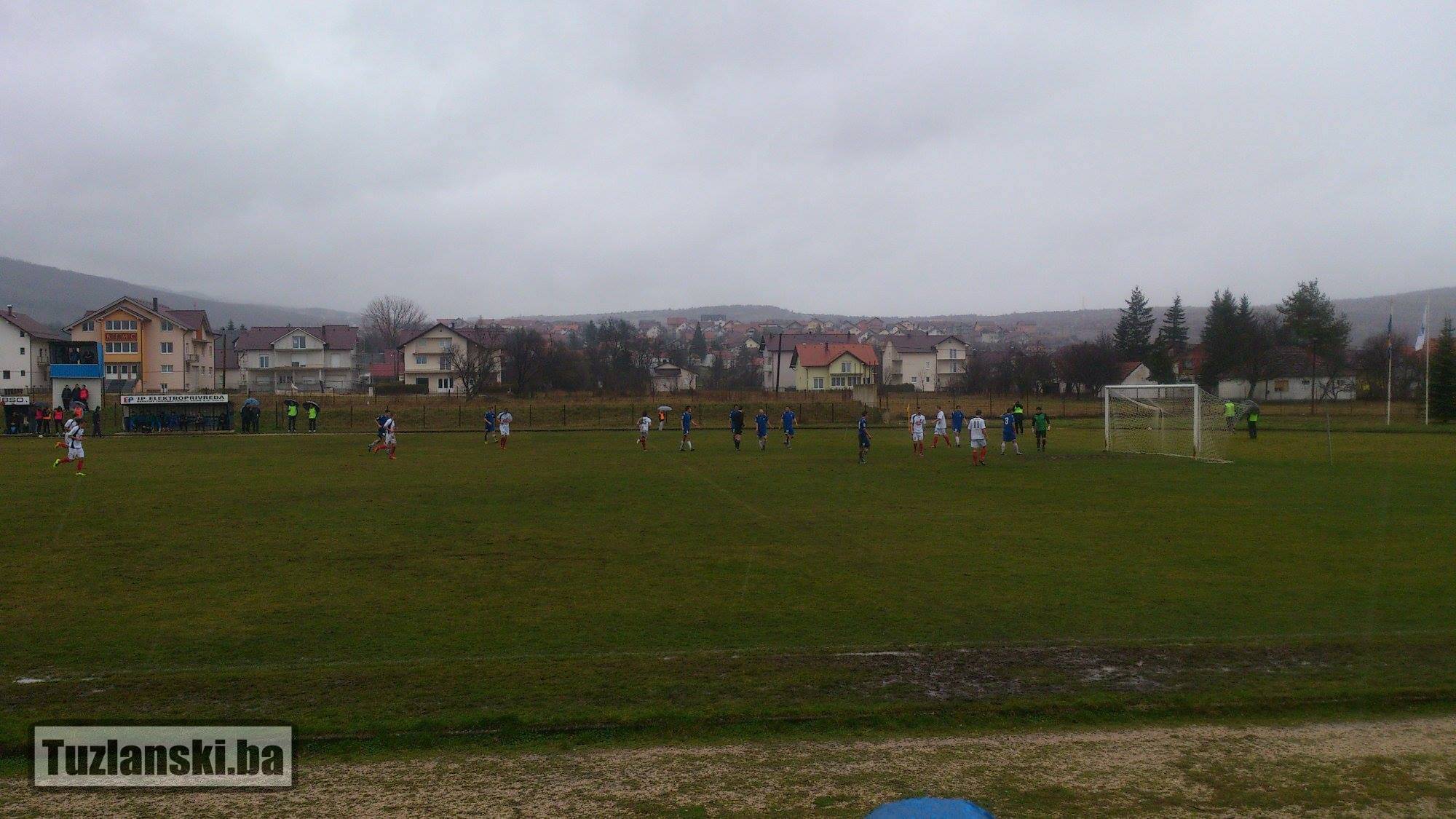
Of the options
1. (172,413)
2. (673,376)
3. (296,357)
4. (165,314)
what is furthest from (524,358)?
(673,376)

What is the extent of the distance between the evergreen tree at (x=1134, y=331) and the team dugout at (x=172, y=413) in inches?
3511

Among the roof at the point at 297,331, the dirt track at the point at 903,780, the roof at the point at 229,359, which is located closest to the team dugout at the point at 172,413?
the roof at the point at 297,331

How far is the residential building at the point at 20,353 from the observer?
7644 centimetres

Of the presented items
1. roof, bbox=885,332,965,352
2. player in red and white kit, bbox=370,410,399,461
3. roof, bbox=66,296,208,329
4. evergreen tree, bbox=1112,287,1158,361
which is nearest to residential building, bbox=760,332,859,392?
roof, bbox=885,332,965,352

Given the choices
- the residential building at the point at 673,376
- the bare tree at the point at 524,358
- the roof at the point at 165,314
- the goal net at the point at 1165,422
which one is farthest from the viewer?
the residential building at the point at 673,376

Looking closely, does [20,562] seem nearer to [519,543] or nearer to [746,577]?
[519,543]

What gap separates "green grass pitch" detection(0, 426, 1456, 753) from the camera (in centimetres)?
805

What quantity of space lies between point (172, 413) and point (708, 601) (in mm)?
51268

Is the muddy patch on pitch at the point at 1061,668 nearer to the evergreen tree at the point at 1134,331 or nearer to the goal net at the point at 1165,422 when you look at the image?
the goal net at the point at 1165,422

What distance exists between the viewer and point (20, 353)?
77188 mm

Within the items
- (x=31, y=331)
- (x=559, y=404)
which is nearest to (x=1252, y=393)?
(x=559, y=404)

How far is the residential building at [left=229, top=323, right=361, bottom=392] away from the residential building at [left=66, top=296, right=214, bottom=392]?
12191mm

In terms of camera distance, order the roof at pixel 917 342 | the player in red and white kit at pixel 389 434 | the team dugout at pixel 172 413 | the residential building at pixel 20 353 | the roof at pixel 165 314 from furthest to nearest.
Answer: the roof at pixel 917 342 → the roof at pixel 165 314 → the residential building at pixel 20 353 → the team dugout at pixel 172 413 → the player in red and white kit at pixel 389 434

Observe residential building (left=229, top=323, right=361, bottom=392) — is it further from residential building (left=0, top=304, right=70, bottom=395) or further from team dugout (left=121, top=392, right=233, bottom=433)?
team dugout (left=121, top=392, right=233, bottom=433)
